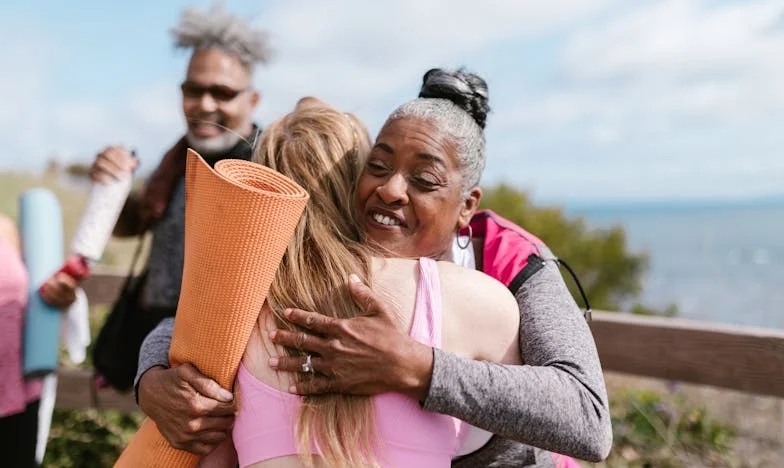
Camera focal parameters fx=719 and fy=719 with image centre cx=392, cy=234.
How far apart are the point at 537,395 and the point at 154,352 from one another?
1.01m

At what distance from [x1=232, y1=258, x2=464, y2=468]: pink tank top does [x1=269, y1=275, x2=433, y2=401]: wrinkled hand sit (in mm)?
41

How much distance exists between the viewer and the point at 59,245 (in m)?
3.16

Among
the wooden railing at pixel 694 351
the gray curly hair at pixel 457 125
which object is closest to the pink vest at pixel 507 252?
the gray curly hair at pixel 457 125

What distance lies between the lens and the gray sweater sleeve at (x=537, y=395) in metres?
1.45

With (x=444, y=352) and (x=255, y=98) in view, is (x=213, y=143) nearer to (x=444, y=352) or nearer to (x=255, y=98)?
(x=255, y=98)

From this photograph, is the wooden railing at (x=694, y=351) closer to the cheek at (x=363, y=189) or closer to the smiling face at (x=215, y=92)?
the cheek at (x=363, y=189)

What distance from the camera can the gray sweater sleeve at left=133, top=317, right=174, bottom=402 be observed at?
6.01ft

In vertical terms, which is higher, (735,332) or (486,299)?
(486,299)

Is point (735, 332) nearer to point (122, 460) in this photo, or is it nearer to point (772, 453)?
point (772, 453)

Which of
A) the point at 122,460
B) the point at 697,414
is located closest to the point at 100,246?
the point at 122,460

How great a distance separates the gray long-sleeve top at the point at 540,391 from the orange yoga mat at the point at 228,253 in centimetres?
40

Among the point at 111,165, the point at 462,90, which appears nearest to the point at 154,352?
the point at 462,90

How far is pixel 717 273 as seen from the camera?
164 ft

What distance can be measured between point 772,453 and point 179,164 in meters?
3.49
